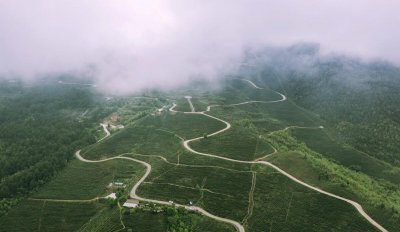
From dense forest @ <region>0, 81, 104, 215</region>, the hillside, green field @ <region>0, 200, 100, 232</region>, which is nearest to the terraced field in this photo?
the hillside

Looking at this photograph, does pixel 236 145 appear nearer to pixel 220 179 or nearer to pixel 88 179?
pixel 220 179

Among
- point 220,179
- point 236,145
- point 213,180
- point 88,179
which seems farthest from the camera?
point 236,145

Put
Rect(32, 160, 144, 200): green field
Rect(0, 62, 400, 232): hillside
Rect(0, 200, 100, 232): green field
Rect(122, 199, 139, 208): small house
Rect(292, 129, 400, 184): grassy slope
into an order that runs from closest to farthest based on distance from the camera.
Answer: Rect(0, 62, 400, 232): hillside < Rect(122, 199, 139, 208): small house < Rect(0, 200, 100, 232): green field < Rect(32, 160, 144, 200): green field < Rect(292, 129, 400, 184): grassy slope

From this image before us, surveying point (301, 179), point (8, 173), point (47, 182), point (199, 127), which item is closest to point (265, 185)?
point (301, 179)

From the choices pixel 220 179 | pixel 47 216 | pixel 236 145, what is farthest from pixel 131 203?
pixel 236 145

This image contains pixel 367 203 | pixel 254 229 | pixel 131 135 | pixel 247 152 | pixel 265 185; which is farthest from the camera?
pixel 131 135

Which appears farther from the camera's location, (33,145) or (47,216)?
(33,145)

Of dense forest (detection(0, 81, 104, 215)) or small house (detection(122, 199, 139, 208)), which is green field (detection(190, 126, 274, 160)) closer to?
small house (detection(122, 199, 139, 208))

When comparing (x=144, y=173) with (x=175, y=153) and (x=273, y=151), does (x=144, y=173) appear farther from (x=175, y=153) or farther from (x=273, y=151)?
(x=273, y=151)

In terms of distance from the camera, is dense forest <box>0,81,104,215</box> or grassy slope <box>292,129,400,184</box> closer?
dense forest <box>0,81,104,215</box>

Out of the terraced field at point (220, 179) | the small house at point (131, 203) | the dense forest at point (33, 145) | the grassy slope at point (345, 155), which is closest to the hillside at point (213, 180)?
the terraced field at point (220, 179)

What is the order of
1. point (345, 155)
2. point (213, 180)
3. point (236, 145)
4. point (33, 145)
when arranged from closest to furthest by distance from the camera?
point (213, 180) < point (236, 145) < point (33, 145) < point (345, 155)
